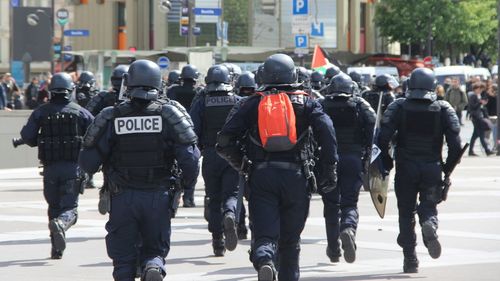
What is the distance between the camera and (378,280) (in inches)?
452

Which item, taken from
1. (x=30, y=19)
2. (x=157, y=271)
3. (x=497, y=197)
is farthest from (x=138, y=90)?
(x=30, y=19)

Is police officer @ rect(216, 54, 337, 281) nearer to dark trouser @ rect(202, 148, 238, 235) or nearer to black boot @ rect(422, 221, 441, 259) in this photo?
black boot @ rect(422, 221, 441, 259)

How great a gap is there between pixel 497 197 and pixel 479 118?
1079cm

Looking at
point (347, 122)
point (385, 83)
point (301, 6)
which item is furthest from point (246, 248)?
point (301, 6)

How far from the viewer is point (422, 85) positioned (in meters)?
11.9

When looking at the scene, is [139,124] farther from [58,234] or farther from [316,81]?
[316,81]

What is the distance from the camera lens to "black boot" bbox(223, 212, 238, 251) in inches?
483

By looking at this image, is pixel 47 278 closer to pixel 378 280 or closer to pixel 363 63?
pixel 378 280

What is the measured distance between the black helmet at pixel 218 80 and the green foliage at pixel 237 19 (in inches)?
2192

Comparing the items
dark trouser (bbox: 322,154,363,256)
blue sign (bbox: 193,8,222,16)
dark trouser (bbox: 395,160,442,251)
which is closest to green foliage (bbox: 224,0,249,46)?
blue sign (bbox: 193,8,222,16)

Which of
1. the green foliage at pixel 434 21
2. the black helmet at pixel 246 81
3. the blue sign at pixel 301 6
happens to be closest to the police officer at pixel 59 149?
the black helmet at pixel 246 81

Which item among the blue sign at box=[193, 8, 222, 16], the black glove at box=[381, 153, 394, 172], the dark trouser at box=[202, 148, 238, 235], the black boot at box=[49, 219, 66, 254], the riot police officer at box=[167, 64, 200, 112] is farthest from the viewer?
the blue sign at box=[193, 8, 222, 16]

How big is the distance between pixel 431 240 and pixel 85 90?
35.1ft

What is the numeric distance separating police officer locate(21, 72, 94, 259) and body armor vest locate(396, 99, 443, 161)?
3086mm
